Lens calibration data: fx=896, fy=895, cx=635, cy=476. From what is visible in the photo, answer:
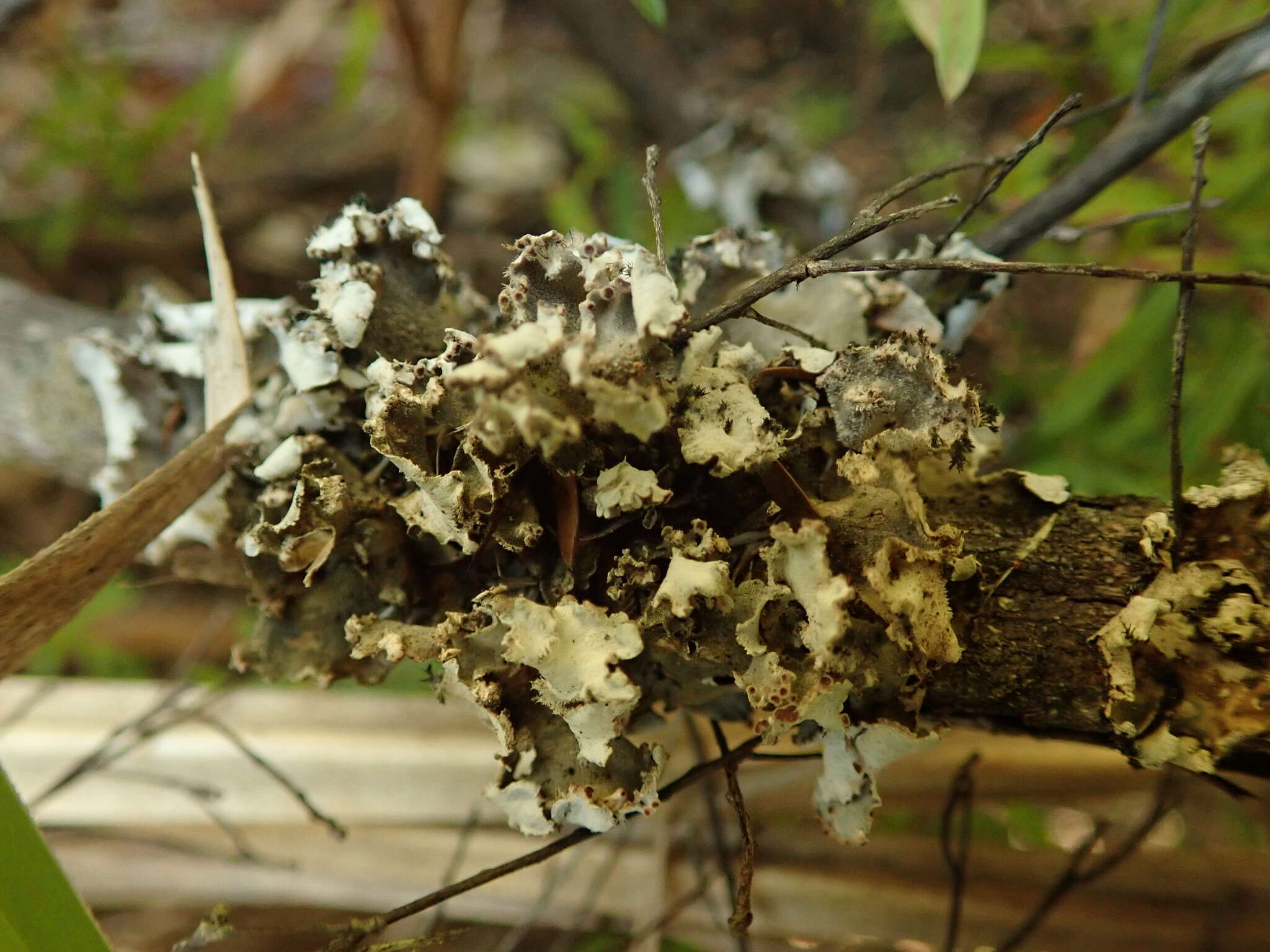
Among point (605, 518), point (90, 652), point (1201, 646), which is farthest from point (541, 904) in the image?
point (90, 652)

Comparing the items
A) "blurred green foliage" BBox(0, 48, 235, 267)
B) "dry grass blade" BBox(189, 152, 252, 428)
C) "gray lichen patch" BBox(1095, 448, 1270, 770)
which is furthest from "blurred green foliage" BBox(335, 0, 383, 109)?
"gray lichen patch" BBox(1095, 448, 1270, 770)

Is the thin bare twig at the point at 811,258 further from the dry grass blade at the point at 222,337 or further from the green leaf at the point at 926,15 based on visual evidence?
the dry grass blade at the point at 222,337

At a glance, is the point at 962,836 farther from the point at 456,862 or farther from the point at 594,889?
the point at 456,862

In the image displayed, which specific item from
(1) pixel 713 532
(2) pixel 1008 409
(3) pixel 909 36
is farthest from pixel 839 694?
(3) pixel 909 36

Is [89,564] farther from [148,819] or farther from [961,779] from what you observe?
[961,779]

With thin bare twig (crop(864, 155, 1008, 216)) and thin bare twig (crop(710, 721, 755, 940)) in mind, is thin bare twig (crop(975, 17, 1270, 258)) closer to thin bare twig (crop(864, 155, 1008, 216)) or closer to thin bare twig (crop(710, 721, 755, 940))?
thin bare twig (crop(864, 155, 1008, 216))

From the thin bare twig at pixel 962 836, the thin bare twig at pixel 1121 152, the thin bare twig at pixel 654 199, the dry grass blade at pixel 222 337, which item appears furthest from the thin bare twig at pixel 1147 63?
the dry grass blade at pixel 222 337

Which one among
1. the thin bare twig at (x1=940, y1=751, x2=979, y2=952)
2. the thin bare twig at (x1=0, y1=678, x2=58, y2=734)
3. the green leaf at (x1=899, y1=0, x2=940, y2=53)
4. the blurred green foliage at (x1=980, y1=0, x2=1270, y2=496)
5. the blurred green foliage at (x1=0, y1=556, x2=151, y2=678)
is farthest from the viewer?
the blurred green foliage at (x1=0, y1=556, x2=151, y2=678)
